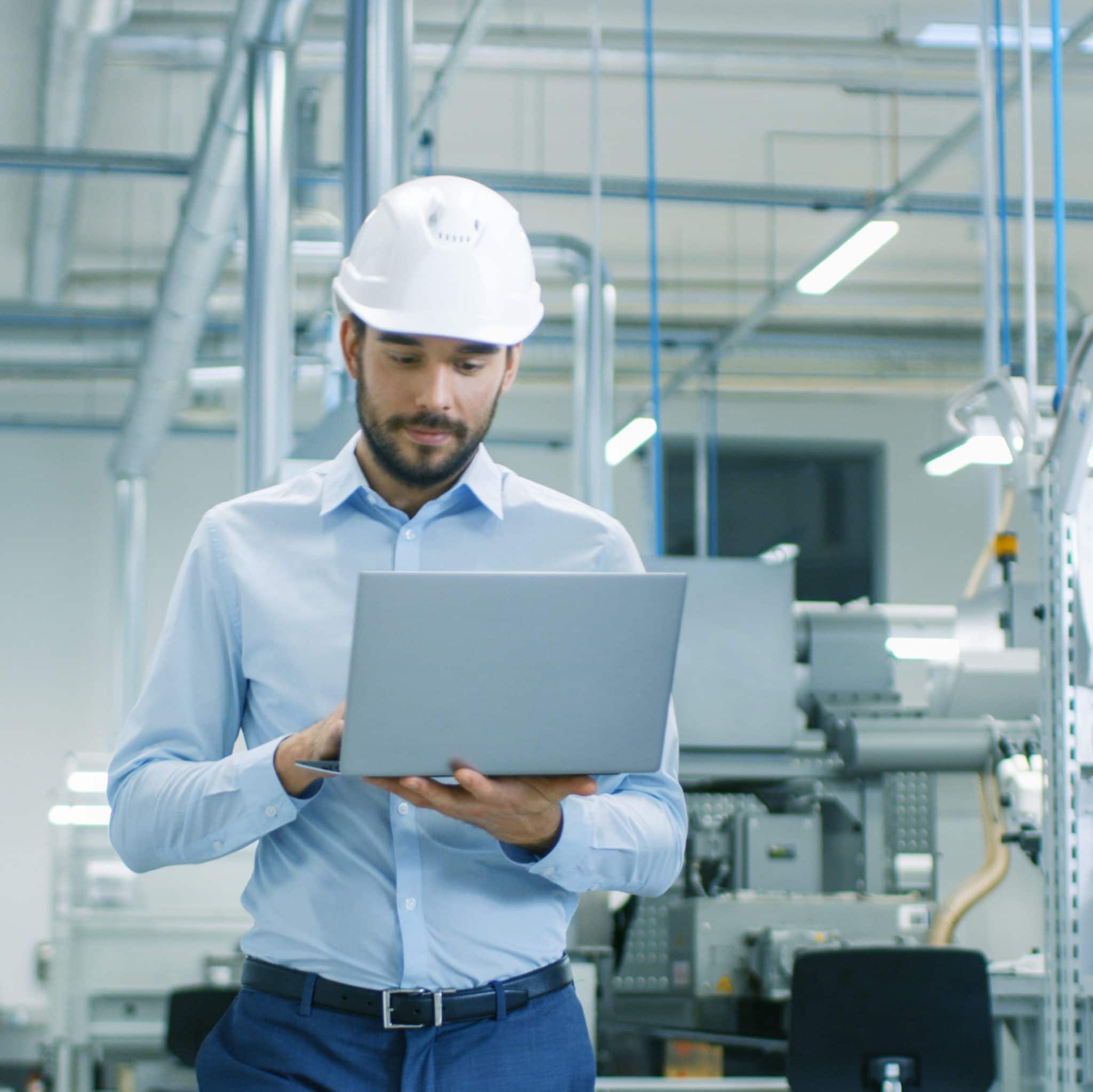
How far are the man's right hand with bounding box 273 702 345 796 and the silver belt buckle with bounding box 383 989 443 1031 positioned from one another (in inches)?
6.9

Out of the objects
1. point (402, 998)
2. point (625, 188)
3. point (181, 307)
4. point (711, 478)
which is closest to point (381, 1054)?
point (402, 998)

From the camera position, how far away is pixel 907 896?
373 centimetres

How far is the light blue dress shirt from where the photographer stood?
1309 mm

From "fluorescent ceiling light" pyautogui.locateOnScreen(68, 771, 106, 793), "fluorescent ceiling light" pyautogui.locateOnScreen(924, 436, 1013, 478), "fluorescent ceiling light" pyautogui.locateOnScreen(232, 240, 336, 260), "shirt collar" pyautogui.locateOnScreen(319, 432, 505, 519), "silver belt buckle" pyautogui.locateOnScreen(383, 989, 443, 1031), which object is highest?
"fluorescent ceiling light" pyautogui.locateOnScreen(232, 240, 336, 260)

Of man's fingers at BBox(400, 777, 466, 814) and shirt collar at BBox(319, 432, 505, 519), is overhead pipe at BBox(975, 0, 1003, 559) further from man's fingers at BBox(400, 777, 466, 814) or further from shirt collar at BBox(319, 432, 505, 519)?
man's fingers at BBox(400, 777, 466, 814)

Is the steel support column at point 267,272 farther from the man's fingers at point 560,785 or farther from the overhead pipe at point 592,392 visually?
the man's fingers at point 560,785

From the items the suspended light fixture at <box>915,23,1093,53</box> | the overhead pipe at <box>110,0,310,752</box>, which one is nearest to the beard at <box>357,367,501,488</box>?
the overhead pipe at <box>110,0,310,752</box>

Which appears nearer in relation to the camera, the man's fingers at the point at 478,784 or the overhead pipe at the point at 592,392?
the man's fingers at the point at 478,784

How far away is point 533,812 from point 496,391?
0.40m

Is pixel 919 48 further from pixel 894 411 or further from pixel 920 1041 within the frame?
pixel 894 411

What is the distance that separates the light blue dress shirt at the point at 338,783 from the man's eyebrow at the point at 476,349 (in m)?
0.10

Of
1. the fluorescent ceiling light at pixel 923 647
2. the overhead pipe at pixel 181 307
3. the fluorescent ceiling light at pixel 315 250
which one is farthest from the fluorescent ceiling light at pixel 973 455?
the fluorescent ceiling light at pixel 315 250

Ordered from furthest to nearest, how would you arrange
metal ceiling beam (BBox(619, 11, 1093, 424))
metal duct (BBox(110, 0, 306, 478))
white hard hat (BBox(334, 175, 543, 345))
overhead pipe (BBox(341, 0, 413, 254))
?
1. metal ceiling beam (BBox(619, 11, 1093, 424))
2. metal duct (BBox(110, 0, 306, 478))
3. overhead pipe (BBox(341, 0, 413, 254))
4. white hard hat (BBox(334, 175, 543, 345))

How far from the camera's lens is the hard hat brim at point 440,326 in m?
1.38
